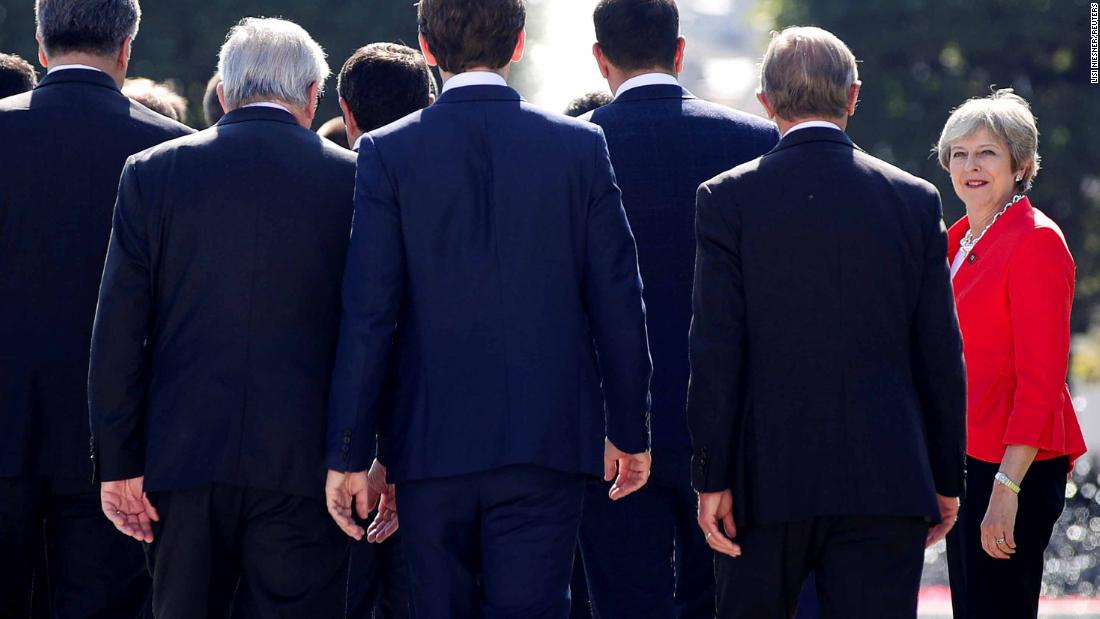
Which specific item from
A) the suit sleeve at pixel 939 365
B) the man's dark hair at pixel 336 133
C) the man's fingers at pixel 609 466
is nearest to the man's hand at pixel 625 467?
the man's fingers at pixel 609 466

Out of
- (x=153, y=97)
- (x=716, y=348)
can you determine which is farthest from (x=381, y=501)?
(x=153, y=97)

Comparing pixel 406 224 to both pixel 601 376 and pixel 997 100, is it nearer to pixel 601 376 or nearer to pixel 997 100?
pixel 601 376

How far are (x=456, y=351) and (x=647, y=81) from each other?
134 cm

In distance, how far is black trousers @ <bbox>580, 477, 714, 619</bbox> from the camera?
4.46 meters

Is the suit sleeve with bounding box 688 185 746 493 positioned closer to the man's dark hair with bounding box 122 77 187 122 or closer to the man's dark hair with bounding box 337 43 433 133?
the man's dark hair with bounding box 337 43 433 133

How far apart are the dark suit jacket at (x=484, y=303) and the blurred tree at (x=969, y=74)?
47.5 feet

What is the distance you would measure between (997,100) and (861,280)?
4.97 feet

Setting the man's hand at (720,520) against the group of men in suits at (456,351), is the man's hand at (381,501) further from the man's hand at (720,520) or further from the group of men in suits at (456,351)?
the man's hand at (720,520)

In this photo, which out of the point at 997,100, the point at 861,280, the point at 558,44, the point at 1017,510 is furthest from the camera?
the point at 558,44

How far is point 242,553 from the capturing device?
157 inches

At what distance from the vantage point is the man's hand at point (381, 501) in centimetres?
409

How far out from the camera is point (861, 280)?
147 inches

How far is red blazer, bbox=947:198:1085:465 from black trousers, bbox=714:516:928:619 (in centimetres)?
89

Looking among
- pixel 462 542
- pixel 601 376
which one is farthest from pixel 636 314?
pixel 462 542
